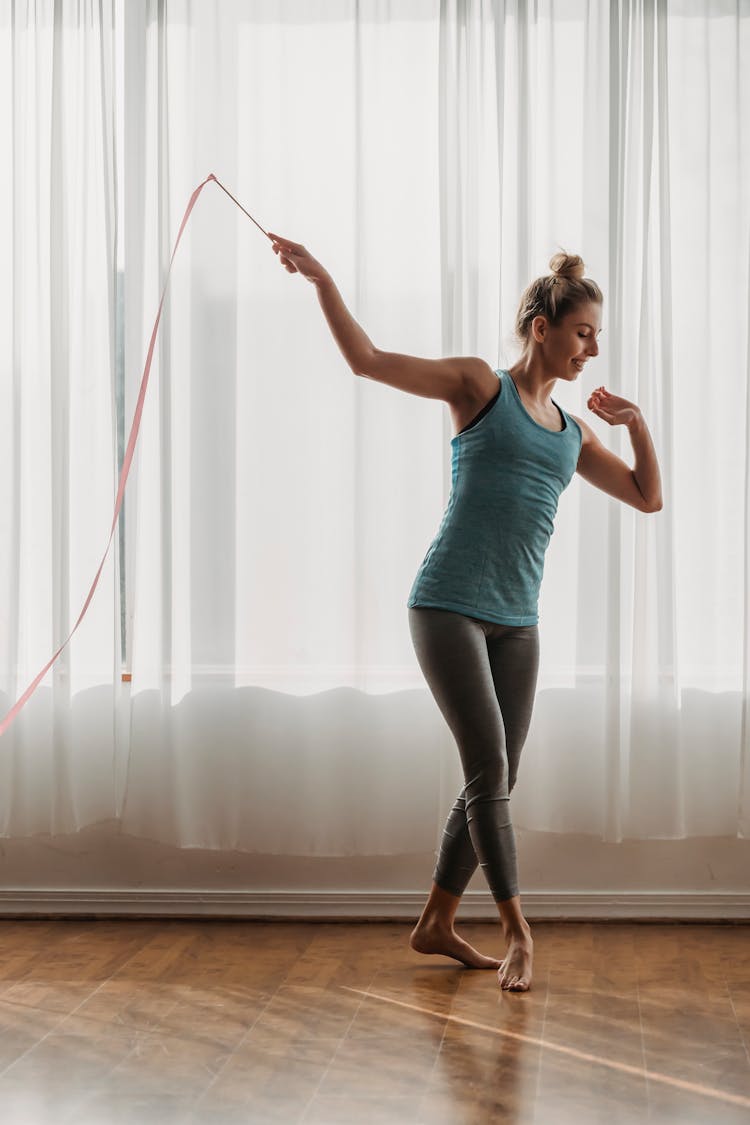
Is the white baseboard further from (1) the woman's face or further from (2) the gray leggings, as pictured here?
(1) the woman's face

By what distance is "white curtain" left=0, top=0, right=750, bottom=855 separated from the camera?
2924mm

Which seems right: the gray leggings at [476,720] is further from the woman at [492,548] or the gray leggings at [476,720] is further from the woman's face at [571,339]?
the woman's face at [571,339]

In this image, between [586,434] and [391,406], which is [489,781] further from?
[391,406]

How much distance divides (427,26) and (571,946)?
7.28 feet

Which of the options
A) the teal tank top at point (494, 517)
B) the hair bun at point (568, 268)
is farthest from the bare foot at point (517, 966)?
the hair bun at point (568, 268)

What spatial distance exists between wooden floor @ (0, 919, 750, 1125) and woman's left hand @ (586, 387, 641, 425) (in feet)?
3.86

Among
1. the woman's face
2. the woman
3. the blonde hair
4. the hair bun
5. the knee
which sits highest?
the hair bun

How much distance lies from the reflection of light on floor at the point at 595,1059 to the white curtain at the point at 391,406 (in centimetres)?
73

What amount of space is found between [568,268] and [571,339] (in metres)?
0.15

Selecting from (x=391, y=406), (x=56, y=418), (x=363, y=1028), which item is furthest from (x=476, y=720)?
(x=56, y=418)

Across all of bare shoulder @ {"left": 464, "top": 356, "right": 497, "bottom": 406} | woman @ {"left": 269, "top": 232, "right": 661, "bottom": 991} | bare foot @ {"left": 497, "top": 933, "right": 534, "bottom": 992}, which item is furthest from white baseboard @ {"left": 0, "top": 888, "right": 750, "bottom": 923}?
bare shoulder @ {"left": 464, "top": 356, "right": 497, "bottom": 406}

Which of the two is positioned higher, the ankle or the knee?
the knee

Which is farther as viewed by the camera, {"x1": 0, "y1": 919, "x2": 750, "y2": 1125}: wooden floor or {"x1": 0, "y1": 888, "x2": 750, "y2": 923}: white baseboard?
{"x1": 0, "y1": 888, "x2": 750, "y2": 923}: white baseboard

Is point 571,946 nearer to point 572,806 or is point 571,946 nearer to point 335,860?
point 572,806
